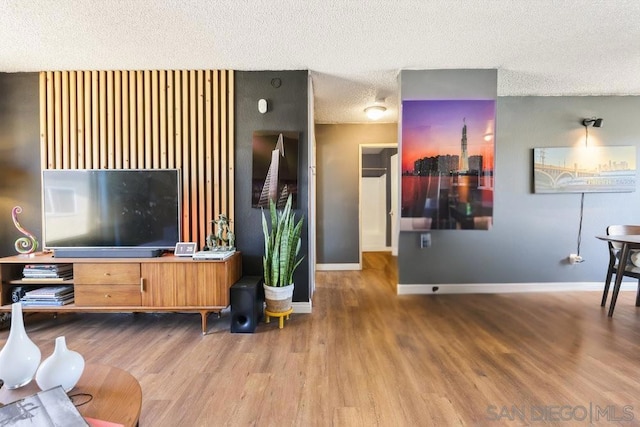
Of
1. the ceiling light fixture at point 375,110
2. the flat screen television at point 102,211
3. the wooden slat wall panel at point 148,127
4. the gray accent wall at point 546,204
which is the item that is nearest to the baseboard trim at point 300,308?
the wooden slat wall panel at point 148,127

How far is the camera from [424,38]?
2.42 m

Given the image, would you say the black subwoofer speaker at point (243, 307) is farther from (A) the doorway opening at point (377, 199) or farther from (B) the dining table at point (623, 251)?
(A) the doorway opening at point (377, 199)

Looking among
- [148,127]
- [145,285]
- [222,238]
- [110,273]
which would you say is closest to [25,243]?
[110,273]

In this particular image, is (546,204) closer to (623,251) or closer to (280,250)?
(623,251)

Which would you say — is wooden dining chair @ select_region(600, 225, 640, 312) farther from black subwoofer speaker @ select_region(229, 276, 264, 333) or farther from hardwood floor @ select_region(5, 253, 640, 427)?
black subwoofer speaker @ select_region(229, 276, 264, 333)

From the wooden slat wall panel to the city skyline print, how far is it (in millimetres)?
1960

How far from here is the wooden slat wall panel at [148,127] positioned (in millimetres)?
2932

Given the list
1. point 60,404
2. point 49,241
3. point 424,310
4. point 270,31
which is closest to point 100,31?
point 270,31

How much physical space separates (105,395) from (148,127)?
8.63ft

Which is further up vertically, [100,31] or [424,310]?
[100,31]

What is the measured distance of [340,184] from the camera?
191 inches

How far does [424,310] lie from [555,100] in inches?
126

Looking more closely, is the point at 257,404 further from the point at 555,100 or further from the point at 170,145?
the point at 555,100

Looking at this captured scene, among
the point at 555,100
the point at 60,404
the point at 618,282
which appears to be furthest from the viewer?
the point at 555,100
